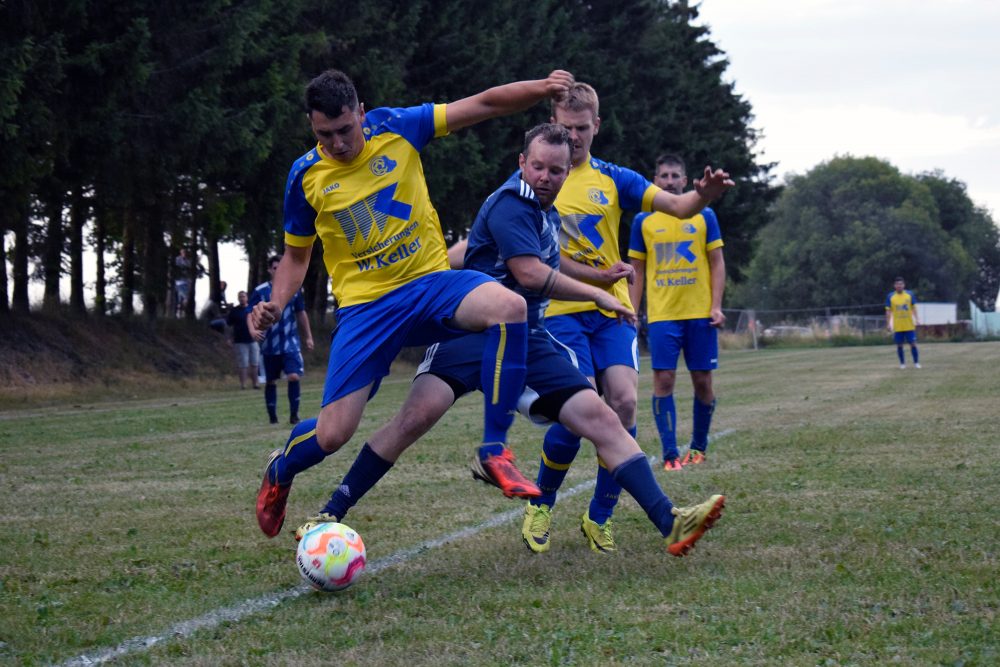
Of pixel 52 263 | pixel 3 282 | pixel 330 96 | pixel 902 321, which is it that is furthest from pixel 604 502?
pixel 902 321

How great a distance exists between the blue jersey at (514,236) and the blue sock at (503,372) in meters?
0.40

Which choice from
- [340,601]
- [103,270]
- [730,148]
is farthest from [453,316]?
[730,148]

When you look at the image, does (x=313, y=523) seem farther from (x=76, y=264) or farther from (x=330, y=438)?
(x=76, y=264)

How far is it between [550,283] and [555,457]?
1.07 meters

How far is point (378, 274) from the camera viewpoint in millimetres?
5391

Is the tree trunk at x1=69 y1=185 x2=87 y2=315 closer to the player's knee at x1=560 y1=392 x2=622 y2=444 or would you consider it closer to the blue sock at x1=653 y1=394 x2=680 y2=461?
the blue sock at x1=653 y1=394 x2=680 y2=461

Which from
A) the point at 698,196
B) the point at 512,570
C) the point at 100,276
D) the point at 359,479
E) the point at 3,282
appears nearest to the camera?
the point at 512,570

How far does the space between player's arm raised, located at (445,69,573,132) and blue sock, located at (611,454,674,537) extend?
162 cm

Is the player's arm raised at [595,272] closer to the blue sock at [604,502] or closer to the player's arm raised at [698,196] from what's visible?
the player's arm raised at [698,196]

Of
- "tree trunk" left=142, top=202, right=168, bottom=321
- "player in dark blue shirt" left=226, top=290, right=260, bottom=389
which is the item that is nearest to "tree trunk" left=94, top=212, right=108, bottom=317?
"tree trunk" left=142, top=202, right=168, bottom=321

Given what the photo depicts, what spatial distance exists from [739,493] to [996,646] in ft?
11.9

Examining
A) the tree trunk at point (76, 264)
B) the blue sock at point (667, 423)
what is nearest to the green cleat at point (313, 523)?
the blue sock at point (667, 423)

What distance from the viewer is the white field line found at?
3972 mm

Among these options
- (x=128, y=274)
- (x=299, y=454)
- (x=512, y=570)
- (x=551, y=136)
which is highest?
(x=128, y=274)
